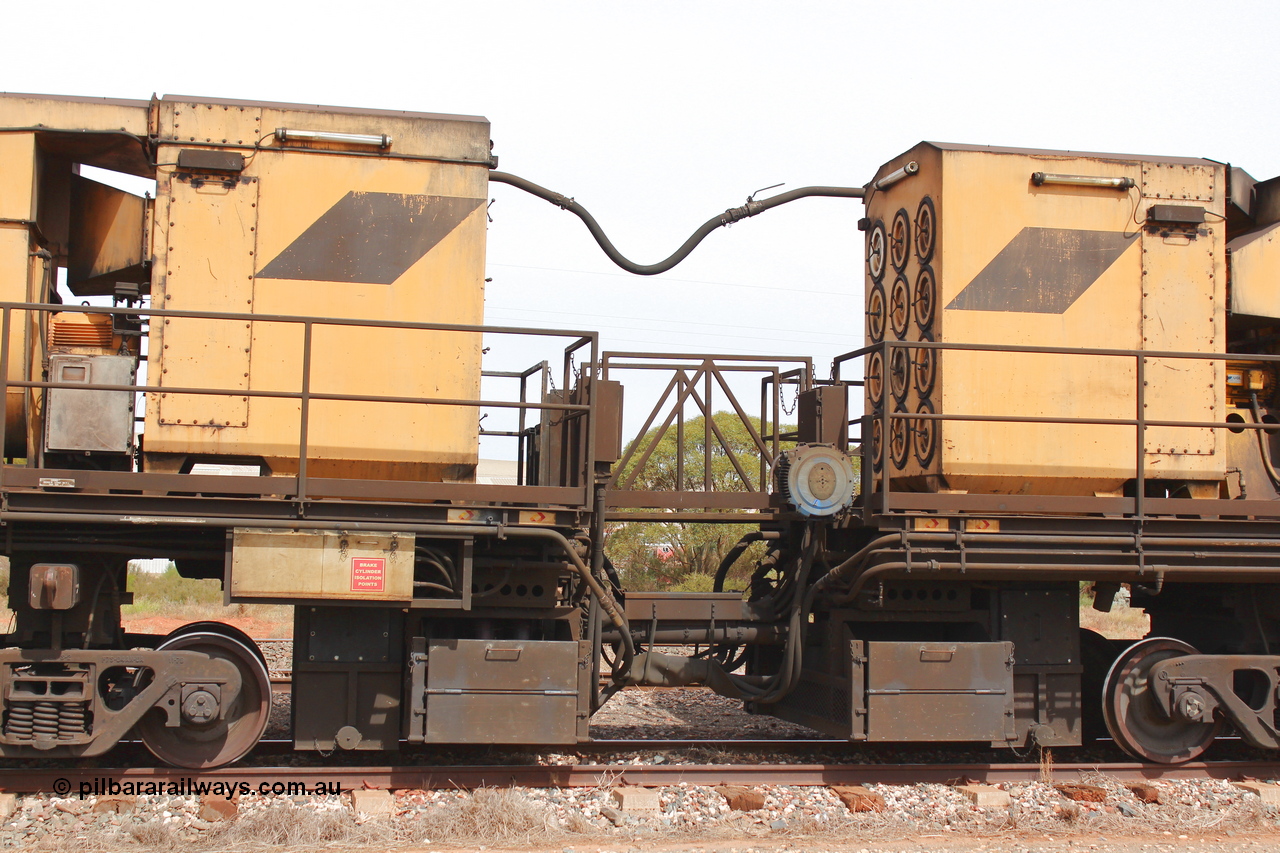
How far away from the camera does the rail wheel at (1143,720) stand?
7660 millimetres

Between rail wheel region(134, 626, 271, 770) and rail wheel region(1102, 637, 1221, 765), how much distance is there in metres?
6.06

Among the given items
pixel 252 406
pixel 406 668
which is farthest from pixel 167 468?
pixel 406 668

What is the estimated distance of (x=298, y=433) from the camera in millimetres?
7129

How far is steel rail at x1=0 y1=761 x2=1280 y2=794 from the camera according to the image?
6773 mm

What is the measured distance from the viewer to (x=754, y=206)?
915 centimetres

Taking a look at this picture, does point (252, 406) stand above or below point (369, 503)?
above

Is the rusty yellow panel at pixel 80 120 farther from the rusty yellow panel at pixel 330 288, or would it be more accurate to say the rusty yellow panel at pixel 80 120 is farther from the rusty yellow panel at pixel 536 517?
the rusty yellow panel at pixel 536 517

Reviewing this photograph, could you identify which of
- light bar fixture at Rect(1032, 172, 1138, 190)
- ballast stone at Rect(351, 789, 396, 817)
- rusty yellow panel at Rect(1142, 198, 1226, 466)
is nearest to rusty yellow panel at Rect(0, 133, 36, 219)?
ballast stone at Rect(351, 789, 396, 817)

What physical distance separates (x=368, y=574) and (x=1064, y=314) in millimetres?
5496

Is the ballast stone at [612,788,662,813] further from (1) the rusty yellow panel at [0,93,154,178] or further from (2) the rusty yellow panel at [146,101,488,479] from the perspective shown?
(1) the rusty yellow panel at [0,93,154,178]

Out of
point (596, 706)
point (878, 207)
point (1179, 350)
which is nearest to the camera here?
point (596, 706)

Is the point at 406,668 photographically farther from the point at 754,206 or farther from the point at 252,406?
the point at 754,206

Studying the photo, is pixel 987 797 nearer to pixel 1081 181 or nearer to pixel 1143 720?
pixel 1143 720

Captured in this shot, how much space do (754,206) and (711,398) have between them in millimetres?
2149
